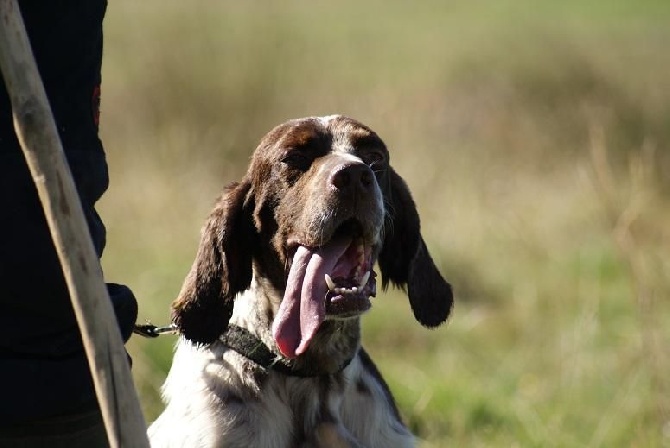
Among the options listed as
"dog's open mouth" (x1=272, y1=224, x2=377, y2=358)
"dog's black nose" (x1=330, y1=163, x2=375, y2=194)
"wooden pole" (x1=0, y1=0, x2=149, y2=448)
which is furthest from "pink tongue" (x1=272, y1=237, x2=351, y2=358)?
"wooden pole" (x1=0, y1=0, x2=149, y2=448)

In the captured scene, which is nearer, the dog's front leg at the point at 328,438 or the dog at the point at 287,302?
the dog at the point at 287,302

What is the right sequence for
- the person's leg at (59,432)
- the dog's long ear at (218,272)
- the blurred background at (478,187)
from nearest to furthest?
the person's leg at (59,432)
the dog's long ear at (218,272)
the blurred background at (478,187)

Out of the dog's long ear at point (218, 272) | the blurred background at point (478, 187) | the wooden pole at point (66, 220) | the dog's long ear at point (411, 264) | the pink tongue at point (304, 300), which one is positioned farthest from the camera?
the blurred background at point (478, 187)

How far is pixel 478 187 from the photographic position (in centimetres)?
1160

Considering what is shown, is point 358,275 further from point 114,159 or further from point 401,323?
point 114,159

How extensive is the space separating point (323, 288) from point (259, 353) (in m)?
0.39

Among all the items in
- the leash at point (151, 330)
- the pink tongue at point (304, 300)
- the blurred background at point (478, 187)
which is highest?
the pink tongue at point (304, 300)

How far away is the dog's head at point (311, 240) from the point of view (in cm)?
396

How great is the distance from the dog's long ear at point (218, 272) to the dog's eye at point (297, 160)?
202mm

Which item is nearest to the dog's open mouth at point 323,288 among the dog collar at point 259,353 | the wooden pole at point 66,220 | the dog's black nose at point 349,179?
the dog's black nose at point 349,179

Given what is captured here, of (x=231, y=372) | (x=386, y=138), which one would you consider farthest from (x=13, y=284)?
(x=386, y=138)

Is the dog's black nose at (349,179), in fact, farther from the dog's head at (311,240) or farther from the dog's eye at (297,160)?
the dog's eye at (297,160)

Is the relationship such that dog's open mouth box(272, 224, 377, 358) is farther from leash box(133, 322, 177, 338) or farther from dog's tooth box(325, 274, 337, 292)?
leash box(133, 322, 177, 338)

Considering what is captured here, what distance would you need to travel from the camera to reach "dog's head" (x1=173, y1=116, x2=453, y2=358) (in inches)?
156
